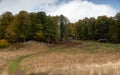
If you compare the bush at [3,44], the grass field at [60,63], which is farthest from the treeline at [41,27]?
the grass field at [60,63]

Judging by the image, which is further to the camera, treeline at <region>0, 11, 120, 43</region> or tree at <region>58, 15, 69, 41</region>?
tree at <region>58, 15, 69, 41</region>

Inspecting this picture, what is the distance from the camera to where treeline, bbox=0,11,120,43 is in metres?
72.4

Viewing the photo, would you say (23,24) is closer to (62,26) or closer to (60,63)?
(62,26)

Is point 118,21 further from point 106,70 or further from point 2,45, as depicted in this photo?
point 106,70

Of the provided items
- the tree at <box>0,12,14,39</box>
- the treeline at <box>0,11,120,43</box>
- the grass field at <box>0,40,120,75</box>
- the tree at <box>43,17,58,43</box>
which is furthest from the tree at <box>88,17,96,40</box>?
the tree at <box>0,12,14,39</box>

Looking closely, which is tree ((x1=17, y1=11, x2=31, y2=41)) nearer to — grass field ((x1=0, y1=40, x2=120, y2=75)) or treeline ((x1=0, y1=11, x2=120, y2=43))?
treeline ((x1=0, y1=11, x2=120, y2=43))

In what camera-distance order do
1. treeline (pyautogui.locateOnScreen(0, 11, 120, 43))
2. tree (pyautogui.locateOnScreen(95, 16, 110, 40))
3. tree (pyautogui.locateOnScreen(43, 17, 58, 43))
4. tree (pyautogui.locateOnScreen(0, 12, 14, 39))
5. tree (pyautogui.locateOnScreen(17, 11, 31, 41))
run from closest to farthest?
tree (pyautogui.locateOnScreen(17, 11, 31, 41)), treeline (pyautogui.locateOnScreen(0, 11, 120, 43)), tree (pyautogui.locateOnScreen(0, 12, 14, 39)), tree (pyautogui.locateOnScreen(43, 17, 58, 43)), tree (pyautogui.locateOnScreen(95, 16, 110, 40))

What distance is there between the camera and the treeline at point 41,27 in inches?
2849

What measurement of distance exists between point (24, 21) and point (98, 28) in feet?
126

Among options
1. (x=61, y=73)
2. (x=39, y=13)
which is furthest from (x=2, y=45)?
(x=61, y=73)

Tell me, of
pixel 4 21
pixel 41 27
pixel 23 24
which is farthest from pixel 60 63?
pixel 4 21

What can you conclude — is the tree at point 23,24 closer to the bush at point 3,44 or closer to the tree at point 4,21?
the bush at point 3,44

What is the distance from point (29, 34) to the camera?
76.7 m

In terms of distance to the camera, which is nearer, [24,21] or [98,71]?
[98,71]
